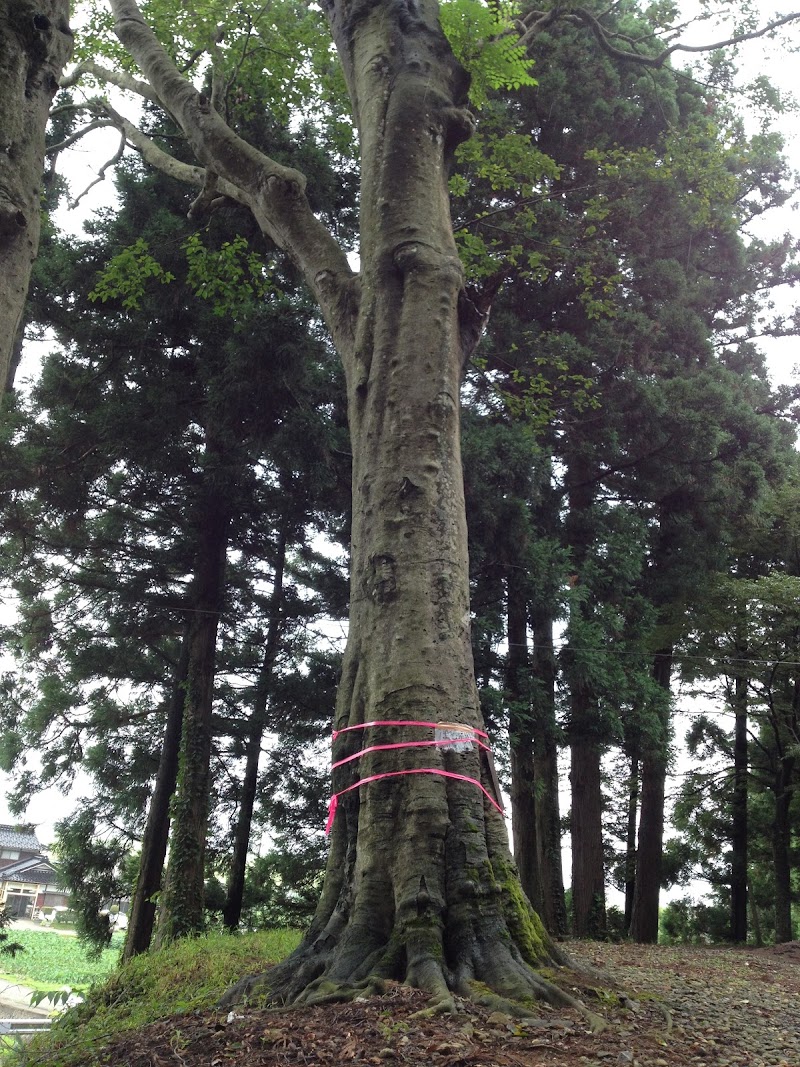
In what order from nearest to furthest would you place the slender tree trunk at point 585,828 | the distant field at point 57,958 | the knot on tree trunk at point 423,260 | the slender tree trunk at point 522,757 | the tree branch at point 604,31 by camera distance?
the knot on tree trunk at point 423,260 → the tree branch at point 604,31 → the slender tree trunk at point 522,757 → the distant field at point 57,958 → the slender tree trunk at point 585,828

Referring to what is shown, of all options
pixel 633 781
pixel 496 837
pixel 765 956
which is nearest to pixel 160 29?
pixel 496 837

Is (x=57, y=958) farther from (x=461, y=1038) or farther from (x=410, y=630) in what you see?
(x=461, y=1038)

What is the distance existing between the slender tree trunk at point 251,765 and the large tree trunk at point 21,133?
8.68 meters

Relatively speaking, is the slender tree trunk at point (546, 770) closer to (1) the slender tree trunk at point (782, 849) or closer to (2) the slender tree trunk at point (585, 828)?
(2) the slender tree trunk at point (585, 828)

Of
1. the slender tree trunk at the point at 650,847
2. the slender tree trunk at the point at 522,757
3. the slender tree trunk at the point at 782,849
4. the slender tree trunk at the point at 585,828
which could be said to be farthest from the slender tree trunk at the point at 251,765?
the slender tree trunk at the point at 782,849

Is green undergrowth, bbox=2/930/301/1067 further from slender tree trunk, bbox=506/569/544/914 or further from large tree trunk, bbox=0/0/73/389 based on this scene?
slender tree trunk, bbox=506/569/544/914

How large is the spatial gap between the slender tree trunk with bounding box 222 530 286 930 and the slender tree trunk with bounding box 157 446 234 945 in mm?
1019

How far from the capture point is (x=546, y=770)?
11148 mm

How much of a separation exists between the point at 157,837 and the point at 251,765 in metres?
1.62

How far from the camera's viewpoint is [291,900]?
11.5 metres

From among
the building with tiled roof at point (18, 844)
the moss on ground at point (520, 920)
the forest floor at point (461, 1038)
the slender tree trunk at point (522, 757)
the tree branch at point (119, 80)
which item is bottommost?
the building with tiled roof at point (18, 844)

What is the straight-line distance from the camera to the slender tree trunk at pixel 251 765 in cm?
1076

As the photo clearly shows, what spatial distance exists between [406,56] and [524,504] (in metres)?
6.03

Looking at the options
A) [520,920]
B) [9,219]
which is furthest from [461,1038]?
[9,219]
